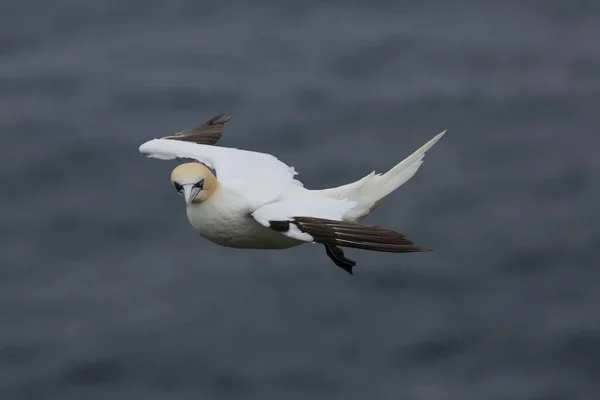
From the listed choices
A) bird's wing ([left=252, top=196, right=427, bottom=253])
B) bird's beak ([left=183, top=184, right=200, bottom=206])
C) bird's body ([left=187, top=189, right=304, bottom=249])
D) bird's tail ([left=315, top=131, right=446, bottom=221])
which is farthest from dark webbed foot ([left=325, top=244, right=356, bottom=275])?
bird's beak ([left=183, top=184, right=200, bottom=206])

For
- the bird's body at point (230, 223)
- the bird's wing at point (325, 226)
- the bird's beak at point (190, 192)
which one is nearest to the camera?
the bird's wing at point (325, 226)

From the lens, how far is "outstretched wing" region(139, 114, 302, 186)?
13.6 m

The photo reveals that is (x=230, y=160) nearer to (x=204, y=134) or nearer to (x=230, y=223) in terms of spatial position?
(x=204, y=134)

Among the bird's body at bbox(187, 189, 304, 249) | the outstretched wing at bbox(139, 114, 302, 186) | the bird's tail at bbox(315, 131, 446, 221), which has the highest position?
the outstretched wing at bbox(139, 114, 302, 186)

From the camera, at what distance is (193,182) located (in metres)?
12.3

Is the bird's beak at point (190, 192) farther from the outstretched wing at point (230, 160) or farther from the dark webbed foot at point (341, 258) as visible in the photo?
the dark webbed foot at point (341, 258)

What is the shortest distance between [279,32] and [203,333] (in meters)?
6.63

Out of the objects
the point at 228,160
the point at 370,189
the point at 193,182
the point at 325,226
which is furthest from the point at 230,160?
the point at 325,226

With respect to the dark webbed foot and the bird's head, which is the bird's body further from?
the dark webbed foot

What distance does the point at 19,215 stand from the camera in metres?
26.8

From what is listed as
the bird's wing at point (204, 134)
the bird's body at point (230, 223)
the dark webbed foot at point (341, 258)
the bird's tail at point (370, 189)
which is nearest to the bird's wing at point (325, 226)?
the bird's body at point (230, 223)

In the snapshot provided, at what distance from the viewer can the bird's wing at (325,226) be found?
1108 centimetres

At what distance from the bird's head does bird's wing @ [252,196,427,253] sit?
0.57 m

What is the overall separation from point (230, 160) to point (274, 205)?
1973 millimetres
